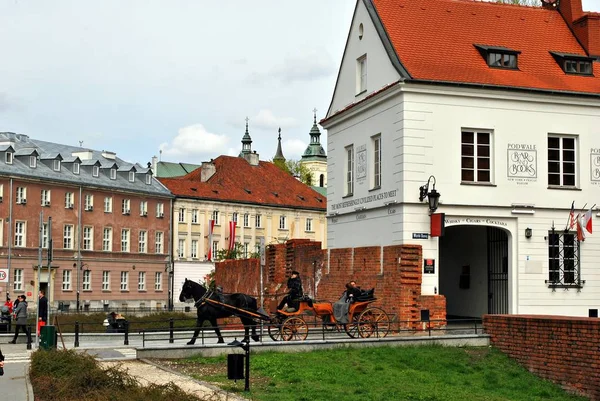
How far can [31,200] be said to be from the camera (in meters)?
76.8

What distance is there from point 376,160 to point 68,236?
2077 inches

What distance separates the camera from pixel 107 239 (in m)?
84.7

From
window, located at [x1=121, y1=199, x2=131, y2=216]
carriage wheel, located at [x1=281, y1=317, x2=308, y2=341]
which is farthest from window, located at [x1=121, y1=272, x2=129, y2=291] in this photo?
carriage wheel, located at [x1=281, y1=317, x2=308, y2=341]

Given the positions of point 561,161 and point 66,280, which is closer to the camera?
point 561,161

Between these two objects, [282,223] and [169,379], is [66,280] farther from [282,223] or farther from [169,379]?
[169,379]

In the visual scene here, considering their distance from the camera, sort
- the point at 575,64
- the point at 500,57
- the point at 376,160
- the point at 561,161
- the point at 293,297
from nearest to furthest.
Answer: the point at 293,297 < the point at 561,161 < the point at 500,57 < the point at 376,160 < the point at 575,64

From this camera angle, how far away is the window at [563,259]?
102ft

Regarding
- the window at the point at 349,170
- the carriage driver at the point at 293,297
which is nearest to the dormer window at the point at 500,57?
the window at the point at 349,170

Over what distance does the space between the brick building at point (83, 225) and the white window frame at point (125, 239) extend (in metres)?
0.09

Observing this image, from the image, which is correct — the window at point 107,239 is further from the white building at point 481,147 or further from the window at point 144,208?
the white building at point 481,147

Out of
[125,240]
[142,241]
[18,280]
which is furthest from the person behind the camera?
[142,241]

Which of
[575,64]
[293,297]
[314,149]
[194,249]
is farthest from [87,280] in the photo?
[314,149]

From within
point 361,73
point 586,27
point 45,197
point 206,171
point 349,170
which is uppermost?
point 206,171

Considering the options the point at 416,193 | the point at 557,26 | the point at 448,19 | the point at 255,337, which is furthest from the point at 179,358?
the point at 557,26
